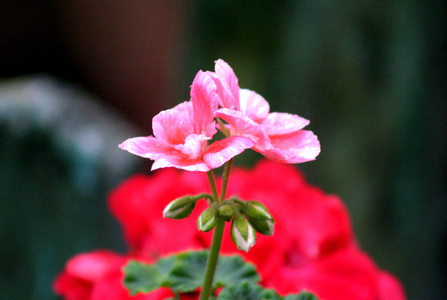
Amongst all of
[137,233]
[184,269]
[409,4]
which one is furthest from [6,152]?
[409,4]

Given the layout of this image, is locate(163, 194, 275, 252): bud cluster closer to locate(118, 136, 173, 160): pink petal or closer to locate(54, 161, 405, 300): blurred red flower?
locate(118, 136, 173, 160): pink petal

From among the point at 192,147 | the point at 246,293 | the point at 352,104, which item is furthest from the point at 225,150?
the point at 352,104

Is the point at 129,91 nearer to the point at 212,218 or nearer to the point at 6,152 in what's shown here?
the point at 6,152

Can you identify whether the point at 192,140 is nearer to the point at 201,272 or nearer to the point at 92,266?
the point at 201,272

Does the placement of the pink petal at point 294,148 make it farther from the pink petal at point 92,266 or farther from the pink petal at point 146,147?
the pink petal at point 92,266

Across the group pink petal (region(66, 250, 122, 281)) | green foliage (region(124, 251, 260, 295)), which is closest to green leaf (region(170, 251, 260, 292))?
green foliage (region(124, 251, 260, 295))
